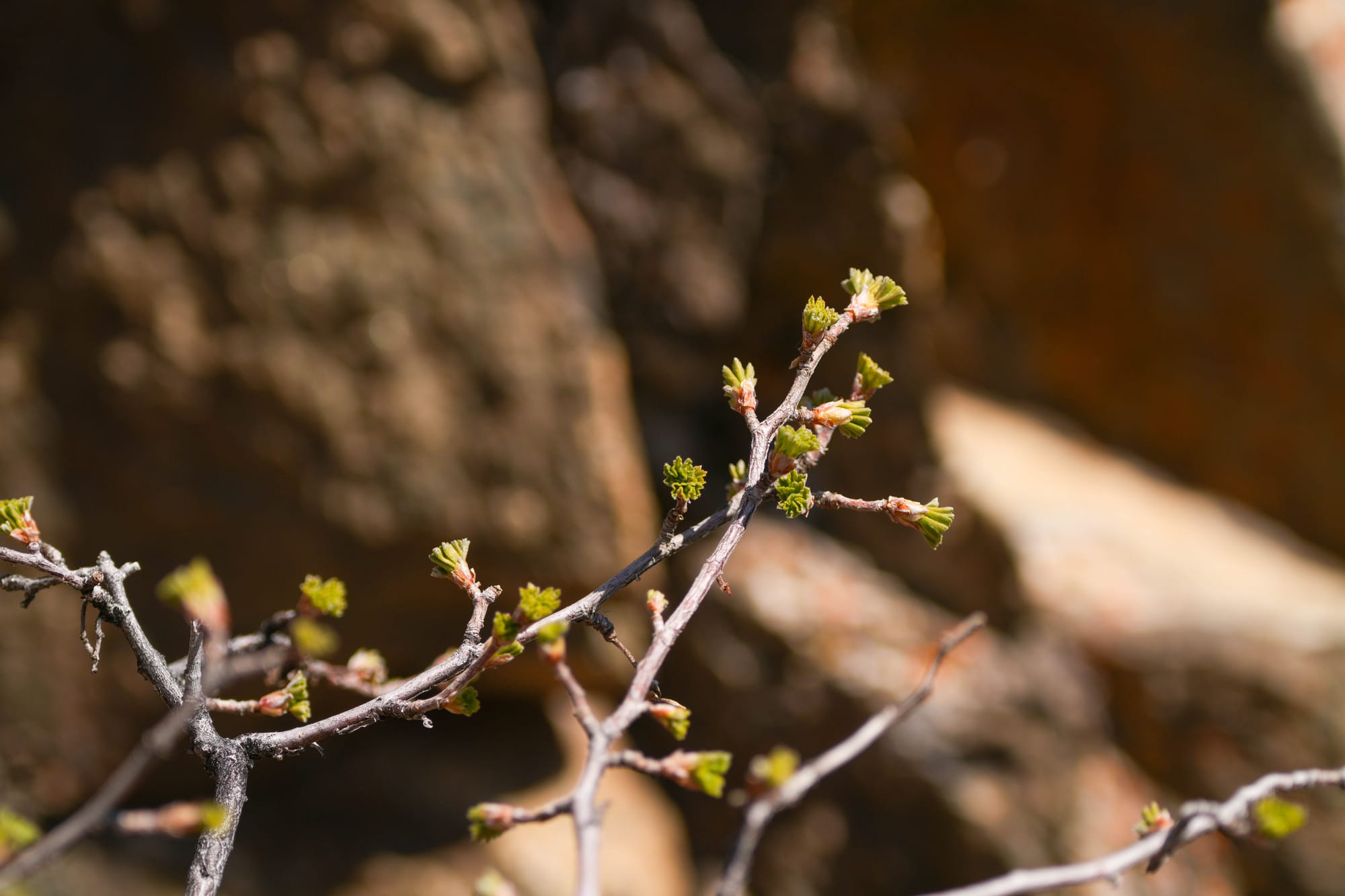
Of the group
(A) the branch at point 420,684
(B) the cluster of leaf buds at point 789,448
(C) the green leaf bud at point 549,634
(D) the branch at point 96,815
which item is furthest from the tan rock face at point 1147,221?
(D) the branch at point 96,815

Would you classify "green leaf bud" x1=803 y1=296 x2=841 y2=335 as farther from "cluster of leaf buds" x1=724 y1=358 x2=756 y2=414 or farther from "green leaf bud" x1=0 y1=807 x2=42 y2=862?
"green leaf bud" x1=0 y1=807 x2=42 y2=862

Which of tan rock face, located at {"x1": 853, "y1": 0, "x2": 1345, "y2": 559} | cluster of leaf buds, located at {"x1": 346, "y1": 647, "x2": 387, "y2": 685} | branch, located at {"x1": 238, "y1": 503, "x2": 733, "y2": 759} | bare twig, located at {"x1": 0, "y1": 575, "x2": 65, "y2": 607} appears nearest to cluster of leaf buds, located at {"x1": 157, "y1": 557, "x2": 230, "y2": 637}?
branch, located at {"x1": 238, "y1": 503, "x2": 733, "y2": 759}

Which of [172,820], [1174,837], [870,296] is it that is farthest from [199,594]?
[1174,837]

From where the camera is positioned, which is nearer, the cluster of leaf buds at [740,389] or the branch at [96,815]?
the branch at [96,815]

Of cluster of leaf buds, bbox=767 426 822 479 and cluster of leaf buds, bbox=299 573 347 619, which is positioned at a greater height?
cluster of leaf buds, bbox=767 426 822 479

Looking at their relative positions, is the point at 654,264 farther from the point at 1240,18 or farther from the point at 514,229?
the point at 1240,18

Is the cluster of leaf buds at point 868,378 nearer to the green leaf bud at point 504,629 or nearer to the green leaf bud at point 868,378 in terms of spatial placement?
the green leaf bud at point 868,378
